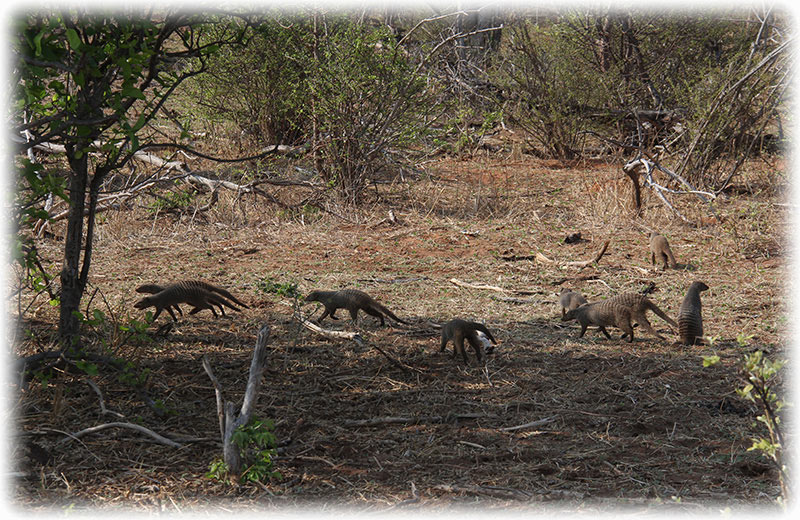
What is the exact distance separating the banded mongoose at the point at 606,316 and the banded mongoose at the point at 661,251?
2.45 m

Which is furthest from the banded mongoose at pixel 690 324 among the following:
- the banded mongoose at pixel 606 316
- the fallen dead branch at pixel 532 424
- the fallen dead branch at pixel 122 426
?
the fallen dead branch at pixel 122 426

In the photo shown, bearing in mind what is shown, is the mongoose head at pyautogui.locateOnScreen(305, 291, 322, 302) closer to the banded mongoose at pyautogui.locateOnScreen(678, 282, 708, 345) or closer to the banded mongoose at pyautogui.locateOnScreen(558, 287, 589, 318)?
the banded mongoose at pyautogui.locateOnScreen(558, 287, 589, 318)

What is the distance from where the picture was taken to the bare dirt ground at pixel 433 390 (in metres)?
3.28

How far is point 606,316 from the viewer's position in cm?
554

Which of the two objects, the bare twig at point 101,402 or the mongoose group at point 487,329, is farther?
the mongoose group at point 487,329

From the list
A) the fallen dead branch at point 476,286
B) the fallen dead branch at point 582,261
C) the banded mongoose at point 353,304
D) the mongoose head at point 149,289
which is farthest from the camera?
the fallen dead branch at point 582,261

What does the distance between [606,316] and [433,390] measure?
168cm

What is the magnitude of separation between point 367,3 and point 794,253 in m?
6.79

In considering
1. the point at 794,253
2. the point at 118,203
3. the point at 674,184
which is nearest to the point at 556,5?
the point at 674,184

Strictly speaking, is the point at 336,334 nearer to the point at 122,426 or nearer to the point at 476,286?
the point at 122,426

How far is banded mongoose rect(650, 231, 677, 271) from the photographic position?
25.7 feet

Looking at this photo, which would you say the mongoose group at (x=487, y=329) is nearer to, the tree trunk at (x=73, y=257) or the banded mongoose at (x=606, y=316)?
the banded mongoose at (x=606, y=316)

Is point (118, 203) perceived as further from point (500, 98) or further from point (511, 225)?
point (500, 98)

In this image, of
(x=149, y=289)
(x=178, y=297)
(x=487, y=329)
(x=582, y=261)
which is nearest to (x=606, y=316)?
(x=487, y=329)
